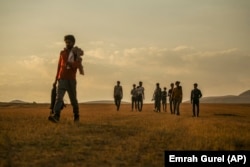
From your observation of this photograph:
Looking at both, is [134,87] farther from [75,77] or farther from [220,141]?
[220,141]

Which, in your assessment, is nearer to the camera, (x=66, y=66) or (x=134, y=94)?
(x=66, y=66)

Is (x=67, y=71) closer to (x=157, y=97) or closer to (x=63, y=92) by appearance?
(x=63, y=92)

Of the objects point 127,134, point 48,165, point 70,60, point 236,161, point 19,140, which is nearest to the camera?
point 48,165

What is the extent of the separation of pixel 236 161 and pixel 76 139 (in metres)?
3.71

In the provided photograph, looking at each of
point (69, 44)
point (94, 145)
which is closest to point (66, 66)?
point (69, 44)

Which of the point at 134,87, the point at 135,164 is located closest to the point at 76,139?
the point at 135,164

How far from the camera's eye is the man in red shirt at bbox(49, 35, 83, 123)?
1328 centimetres

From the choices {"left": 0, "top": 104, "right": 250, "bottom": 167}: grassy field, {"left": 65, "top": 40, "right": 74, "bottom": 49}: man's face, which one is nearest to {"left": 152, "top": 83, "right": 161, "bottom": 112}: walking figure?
{"left": 65, "top": 40, "right": 74, "bottom": 49}: man's face

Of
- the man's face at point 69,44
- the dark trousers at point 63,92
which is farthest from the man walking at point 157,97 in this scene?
the man's face at point 69,44

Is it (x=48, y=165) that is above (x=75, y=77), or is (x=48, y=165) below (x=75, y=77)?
below

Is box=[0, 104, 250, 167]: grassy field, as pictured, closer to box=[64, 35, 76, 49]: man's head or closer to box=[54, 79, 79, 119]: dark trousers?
box=[54, 79, 79, 119]: dark trousers

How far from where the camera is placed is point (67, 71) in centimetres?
1337

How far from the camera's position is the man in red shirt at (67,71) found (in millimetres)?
13281

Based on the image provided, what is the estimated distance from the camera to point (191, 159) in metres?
7.50
